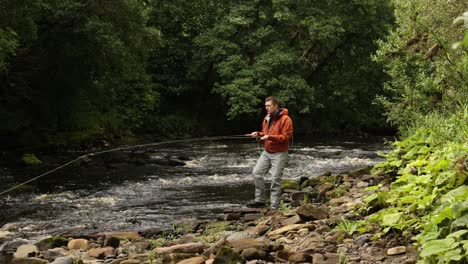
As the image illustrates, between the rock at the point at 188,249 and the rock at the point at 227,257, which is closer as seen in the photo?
the rock at the point at 227,257

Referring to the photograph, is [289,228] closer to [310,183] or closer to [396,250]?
[396,250]

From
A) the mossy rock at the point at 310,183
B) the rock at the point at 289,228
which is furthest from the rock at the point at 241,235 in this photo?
the mossy rock at the point at 310,183

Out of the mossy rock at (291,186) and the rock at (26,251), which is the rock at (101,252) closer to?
the rock at (26,251)

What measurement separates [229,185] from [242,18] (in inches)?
730

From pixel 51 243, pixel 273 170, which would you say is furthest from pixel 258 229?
pixel 51 243

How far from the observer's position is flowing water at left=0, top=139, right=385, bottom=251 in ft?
33.1

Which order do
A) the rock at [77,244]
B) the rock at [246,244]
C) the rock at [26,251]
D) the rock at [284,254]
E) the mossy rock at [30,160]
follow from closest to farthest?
the rock at [284,254] → the rock at [246,244] → the rock at [26,251] → the rock at [77,244] → the mossy rock at [30,160]

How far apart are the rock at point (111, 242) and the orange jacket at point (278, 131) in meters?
3.34

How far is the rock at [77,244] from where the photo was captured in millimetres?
7910

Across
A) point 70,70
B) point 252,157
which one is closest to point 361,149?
point 252,157

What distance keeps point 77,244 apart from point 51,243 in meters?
0.39

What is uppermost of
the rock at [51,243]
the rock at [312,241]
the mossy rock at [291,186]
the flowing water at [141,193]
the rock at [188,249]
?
the rock at [312,241]

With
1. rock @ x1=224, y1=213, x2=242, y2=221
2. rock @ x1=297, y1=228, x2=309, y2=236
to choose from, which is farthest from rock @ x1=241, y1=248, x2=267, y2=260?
rock @ x1=224, y1=213, x2=242, y2=221

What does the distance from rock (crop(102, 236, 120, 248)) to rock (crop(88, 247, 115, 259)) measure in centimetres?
32
